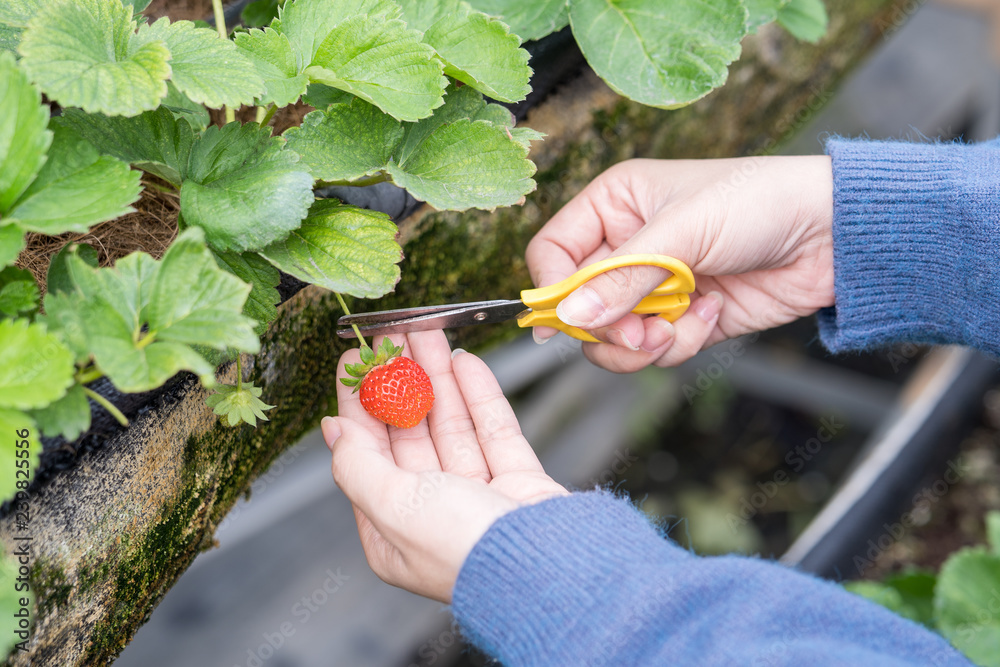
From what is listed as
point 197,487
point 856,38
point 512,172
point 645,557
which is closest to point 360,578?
point 197,487

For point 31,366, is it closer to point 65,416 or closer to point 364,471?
point 65,416

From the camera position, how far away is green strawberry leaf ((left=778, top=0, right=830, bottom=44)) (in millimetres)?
1062

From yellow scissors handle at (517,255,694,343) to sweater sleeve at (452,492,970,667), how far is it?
28 centimetres

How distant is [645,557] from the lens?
70 cm

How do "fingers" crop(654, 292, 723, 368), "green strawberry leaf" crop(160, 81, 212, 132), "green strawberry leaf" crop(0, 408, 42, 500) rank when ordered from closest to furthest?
"green strawberry leaf" crop(0, 408, 42, 500) → "green strawberry leaf" crop(160, 81, 212, 132) → "fingers" crop(654, 292, 723, 368)

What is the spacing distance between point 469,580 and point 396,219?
0.43 m

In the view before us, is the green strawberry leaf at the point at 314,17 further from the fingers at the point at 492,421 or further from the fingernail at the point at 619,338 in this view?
the fingernail at the point at 619,338

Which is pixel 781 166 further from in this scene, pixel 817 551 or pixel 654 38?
pixel 817 551

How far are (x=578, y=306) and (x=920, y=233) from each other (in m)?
0.52

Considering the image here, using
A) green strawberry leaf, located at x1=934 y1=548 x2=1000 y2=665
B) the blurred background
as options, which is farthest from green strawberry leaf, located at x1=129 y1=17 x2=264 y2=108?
green strawberry leaf, located at x1=934 y1=548 x2=1000 y2=665

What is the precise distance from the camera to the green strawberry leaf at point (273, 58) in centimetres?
67

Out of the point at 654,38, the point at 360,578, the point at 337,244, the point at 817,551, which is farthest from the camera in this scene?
the point at 360,578

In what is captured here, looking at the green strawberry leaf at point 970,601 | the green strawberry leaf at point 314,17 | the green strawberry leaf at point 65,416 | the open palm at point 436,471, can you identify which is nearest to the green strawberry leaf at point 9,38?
the green strawberry leaf at point 314,17

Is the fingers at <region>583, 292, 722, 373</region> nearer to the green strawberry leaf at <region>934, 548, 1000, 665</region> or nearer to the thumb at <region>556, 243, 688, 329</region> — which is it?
the thumb at <region>556, 243, 688, 329</region>
